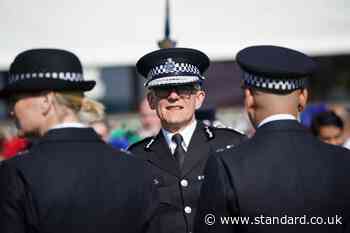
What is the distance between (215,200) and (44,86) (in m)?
0.80

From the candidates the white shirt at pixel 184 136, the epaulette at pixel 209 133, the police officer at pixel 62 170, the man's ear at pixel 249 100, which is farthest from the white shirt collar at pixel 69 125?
the epaulette at pixel 209 133

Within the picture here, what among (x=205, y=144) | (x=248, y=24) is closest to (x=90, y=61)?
(x=248, y=24)

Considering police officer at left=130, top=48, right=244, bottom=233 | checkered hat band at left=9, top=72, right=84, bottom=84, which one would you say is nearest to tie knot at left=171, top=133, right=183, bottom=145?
police officer at left=130, top=48, right=244, bottom=233

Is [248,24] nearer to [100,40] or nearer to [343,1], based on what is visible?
[343,1]

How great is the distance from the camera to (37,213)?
10.3 feet

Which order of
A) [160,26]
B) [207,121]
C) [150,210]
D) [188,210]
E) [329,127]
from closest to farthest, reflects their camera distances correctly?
[150,210], [188,210], [207,121], [329,127], [160,26]

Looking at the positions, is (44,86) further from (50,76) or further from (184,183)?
(184,183)

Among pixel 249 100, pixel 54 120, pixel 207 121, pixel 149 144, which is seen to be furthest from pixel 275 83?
pixel 207 121

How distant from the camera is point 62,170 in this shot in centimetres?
321

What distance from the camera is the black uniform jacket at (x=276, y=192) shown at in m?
3.18

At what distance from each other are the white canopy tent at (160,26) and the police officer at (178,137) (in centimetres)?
188

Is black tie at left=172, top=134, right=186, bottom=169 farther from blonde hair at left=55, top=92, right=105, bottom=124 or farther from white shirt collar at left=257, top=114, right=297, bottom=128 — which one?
white shirt collar at left=257, top=114, right=297, bottom=128

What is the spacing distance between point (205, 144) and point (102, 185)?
1184 mm

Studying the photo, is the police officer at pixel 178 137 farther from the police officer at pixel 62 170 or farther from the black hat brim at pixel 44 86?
the black hat brim at pixel 44 86
